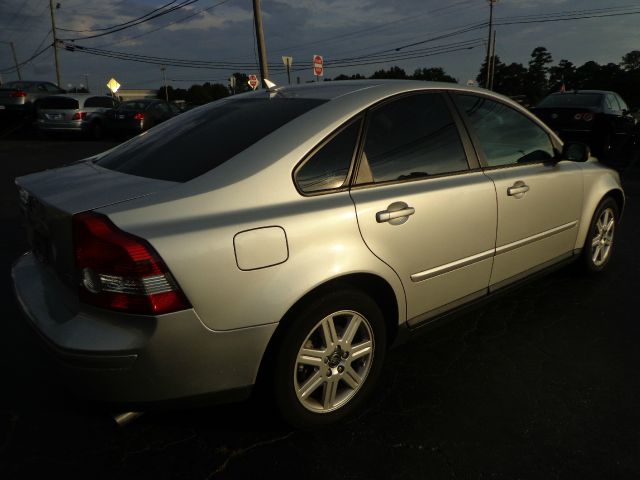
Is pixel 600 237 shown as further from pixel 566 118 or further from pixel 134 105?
pixel 134 105

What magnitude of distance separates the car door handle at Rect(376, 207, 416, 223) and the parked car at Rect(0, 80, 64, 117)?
19.8 meters

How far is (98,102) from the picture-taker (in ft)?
57.0

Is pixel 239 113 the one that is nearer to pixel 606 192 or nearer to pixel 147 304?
pixel 147 304

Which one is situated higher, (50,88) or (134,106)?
(50,88)

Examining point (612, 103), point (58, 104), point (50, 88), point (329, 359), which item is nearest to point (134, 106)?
point (58, 104)

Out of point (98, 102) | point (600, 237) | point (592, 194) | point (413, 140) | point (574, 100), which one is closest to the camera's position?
point (413, 140)

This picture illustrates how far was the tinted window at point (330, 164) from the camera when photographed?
223cm

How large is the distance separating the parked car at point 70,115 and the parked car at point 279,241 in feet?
50.4

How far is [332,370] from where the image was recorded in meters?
2.35

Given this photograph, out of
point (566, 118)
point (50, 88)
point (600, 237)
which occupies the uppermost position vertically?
point (50, 88)

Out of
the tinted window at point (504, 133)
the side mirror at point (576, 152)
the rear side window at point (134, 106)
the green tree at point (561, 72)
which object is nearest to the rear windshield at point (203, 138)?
the tinted window at point (504, 133)

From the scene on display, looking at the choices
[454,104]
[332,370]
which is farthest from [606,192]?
[332,370]

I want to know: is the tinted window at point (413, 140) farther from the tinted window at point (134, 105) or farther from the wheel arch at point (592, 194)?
the tinted window at point (134, 105)

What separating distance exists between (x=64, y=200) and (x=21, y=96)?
19768mm
